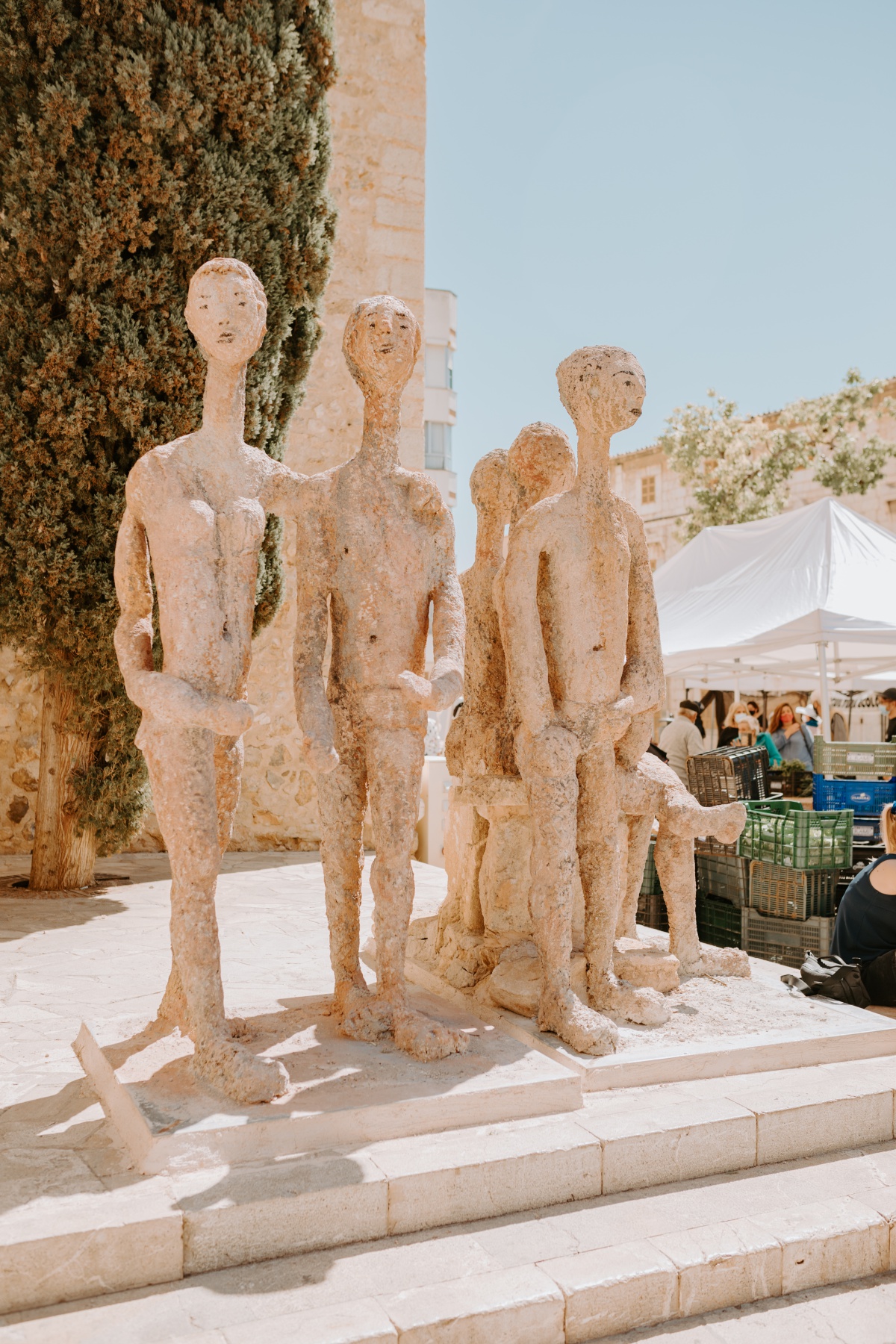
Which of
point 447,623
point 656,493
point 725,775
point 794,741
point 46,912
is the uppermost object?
point 656,493

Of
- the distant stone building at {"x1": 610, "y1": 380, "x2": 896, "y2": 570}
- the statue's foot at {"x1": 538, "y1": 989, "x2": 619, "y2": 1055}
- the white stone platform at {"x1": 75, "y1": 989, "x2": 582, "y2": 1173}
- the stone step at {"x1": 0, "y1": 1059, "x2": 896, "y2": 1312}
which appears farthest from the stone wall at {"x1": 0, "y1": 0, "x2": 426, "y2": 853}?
the distant stone building at {"x1": 610, "y1": 380, "x2": 896, "y2": 570}

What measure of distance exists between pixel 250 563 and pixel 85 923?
140 inches

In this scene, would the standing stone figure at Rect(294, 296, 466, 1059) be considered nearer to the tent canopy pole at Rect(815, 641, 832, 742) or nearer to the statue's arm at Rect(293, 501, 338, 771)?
the statue's arm at Rect(293, 501, 338, 771)

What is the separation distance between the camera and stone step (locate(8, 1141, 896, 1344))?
213 cm

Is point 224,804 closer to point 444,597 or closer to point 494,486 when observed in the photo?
point 444,597

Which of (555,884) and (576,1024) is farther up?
(555,884)

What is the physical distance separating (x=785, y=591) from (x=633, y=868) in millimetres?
5187

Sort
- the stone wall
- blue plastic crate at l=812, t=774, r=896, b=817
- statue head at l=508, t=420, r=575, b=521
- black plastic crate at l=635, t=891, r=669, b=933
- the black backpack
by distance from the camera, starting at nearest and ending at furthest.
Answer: statue head at l=508, t=420, r=575, b=521 < the black backpack < black plastic crate at l=635, t=891, r=669, b=933 < blue plastic crate at l=812, t=774, r=896, b=817 < the stone wall

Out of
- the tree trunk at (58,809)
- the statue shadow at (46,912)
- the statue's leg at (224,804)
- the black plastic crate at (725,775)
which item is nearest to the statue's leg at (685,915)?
the statue's leg at (224,804)

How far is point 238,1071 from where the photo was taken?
2.69 meters

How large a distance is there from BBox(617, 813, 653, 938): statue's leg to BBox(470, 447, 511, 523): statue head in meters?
1.25

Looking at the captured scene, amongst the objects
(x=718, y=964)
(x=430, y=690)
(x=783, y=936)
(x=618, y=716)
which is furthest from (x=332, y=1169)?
(x=783, y=936)

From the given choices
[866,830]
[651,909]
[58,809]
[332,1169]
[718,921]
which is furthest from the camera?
[866,830]

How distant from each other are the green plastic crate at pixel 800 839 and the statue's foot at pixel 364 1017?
272cm
